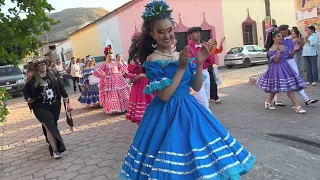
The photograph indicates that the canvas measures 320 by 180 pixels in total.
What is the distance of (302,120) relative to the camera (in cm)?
574

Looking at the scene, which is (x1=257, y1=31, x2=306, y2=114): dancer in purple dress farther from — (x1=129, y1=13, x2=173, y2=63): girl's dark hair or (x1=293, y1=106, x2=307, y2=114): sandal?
(x1=129, y1=13, x2=173, y2=63): girl's dark hair

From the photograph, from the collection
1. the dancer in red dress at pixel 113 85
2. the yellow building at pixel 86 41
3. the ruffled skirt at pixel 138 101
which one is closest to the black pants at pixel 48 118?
the ruffled skirt at pixel 138 101

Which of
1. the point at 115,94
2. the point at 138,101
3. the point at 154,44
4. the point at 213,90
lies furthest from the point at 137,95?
the point at 213,90

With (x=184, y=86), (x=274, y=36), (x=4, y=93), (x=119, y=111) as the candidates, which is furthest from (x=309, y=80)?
(x=4, y=93)

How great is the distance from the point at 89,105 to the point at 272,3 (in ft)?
61.7

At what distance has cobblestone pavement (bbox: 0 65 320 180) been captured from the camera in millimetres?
4023

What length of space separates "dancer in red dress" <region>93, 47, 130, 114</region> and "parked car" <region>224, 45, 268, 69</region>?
1187cm

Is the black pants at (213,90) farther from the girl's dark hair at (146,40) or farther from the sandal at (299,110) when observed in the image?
the girl's dark hair at (146,40)

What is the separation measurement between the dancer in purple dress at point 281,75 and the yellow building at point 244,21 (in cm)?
1591

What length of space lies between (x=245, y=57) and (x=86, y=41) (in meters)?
15.7

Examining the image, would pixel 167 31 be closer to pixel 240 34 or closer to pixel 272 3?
pixel 240 34

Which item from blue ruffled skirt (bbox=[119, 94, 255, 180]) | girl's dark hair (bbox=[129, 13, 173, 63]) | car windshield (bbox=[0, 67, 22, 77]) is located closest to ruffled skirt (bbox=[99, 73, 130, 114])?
girl's dark hair (bbox=[129, 13, 173, 63])

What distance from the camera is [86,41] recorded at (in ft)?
94.1

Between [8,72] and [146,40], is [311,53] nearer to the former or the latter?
[146,40]
